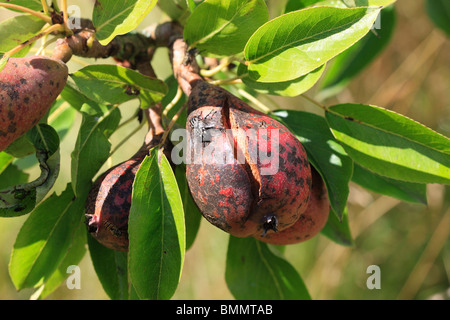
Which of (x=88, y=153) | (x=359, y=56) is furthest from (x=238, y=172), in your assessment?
(x=359, y=56)

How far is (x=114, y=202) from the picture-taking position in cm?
66

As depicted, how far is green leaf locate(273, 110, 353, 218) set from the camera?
71 cm

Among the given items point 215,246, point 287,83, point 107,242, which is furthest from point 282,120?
point 215,246

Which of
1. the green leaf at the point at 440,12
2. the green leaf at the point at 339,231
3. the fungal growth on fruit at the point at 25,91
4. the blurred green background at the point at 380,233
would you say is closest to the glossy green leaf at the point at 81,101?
the fungal growth on fruit at the point at 25,91

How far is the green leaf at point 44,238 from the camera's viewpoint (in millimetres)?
775

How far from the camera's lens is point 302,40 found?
0.63 m

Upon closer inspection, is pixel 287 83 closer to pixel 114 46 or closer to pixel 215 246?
pixel 114 46

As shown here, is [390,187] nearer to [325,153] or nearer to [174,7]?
[325,153]

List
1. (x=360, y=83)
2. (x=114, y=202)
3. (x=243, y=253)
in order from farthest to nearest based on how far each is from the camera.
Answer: (x=360, y=83), (x=243, y=253), (x=114, y=202)

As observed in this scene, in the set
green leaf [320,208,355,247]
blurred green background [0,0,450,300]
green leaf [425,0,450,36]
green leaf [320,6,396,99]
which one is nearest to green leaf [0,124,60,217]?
green leaf [320,208,355,247]

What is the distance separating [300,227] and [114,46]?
1.34 feet

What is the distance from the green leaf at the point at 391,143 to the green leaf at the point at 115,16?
0.32 meters

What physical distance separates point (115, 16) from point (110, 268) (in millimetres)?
398

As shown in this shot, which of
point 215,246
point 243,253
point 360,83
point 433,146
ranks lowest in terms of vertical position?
point 215,246
